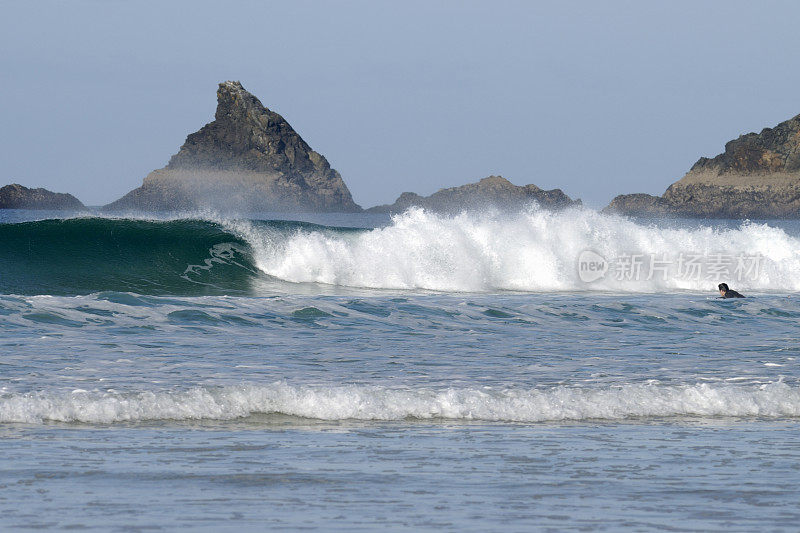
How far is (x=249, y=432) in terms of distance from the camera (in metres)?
6.75

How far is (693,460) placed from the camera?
5906mm

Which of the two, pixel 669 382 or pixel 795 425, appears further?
pixel 669 382

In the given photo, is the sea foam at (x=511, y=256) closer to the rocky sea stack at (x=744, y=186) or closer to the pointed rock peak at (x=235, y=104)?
the rocky sea stack at (x=744, y=186)

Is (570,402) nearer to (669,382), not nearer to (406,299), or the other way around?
(669,382)

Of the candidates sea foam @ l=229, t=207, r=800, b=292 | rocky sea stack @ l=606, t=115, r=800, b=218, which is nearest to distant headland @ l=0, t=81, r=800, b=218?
rocky sea stack @ l=606, t=115, r=800, b=218

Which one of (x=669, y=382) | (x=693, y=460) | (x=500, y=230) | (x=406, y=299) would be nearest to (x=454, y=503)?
(x=693, y=460)

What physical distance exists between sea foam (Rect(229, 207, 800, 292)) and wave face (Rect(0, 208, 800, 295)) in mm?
31

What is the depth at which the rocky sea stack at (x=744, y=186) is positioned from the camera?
160m

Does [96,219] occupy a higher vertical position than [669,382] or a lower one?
higher

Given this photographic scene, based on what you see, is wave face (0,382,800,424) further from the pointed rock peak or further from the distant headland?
the pointed rock peak

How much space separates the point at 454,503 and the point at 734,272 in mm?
21925

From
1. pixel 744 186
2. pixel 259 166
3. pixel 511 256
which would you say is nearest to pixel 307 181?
pixel 259 166

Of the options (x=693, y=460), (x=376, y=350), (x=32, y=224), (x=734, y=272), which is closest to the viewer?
(x=693, y=460)

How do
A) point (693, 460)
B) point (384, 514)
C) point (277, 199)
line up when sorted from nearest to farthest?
1. point (384, 514)
2. point (693, 460)
3. point (277, 199)
